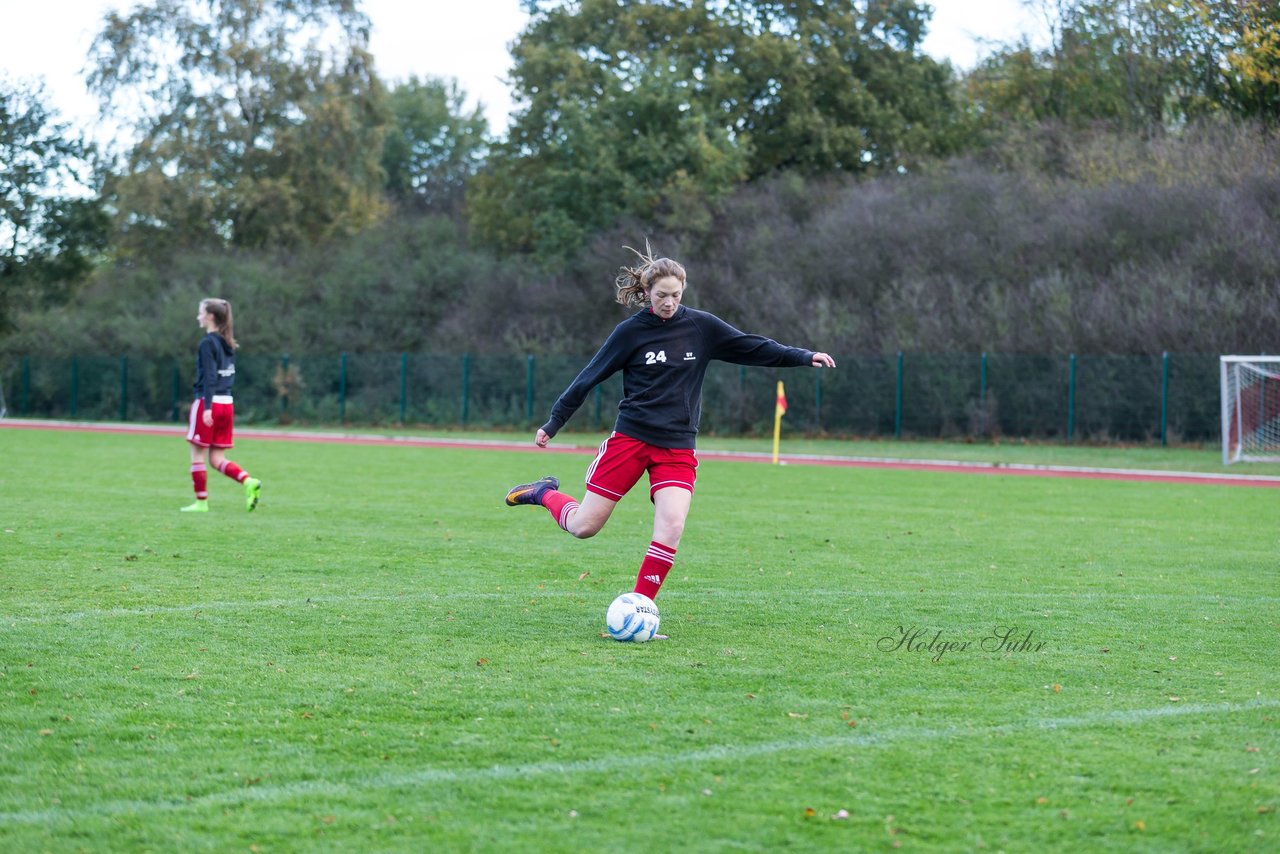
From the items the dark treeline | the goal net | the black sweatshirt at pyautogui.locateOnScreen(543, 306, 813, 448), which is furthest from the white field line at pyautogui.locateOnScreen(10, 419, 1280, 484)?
the black sweatshirt at pyautogui.locateOnScreen(543, 306, 813, 448)

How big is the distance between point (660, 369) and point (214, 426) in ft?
25.3

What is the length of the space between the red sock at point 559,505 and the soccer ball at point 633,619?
40.3 inches

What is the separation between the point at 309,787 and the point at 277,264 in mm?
49557

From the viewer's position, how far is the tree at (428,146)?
7150 centimetres

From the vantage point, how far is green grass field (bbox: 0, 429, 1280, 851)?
4.16 m

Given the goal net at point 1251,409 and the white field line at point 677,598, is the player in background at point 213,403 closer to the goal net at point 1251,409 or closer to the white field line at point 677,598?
the white field line at point 677,598

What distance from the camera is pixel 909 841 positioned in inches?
156

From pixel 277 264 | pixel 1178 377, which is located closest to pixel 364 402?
pixel 277 264

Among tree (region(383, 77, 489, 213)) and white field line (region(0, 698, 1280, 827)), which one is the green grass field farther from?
tree (region(383, 77, 489, 213))

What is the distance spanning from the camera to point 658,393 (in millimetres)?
7508

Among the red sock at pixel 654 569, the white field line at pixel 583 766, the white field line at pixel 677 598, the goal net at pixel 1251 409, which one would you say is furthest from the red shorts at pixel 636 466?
the goal net at pixel 1251 409

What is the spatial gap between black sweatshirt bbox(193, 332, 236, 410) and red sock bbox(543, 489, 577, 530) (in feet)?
21.0

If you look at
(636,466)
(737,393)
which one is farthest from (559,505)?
(737,393)

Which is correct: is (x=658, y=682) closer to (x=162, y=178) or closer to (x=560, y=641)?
(x=560, y=641)
